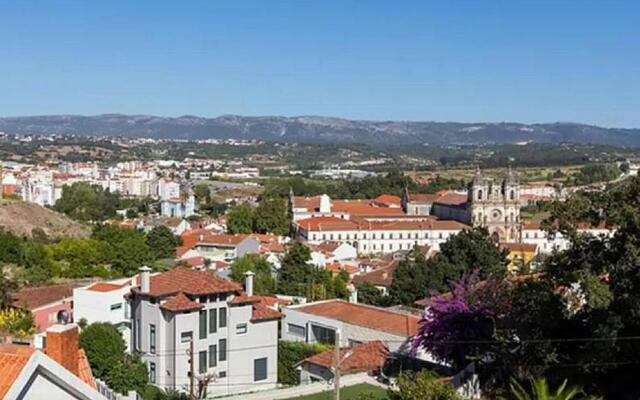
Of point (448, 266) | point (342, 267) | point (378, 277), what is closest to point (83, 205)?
point (342, 267)

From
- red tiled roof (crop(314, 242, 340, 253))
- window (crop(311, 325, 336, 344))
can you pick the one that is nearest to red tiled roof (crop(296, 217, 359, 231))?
red tiled roof (crop(314, 242, 340, 253))

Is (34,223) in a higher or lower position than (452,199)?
lower

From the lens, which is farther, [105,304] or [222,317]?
[105,304]

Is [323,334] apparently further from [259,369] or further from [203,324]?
[203,324]

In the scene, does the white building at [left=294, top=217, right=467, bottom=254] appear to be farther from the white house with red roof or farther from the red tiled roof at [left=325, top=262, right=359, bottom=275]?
the white house with red roof

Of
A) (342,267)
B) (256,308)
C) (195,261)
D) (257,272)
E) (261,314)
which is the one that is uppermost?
(256,308)

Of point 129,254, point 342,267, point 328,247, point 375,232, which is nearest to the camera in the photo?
point 129,254
